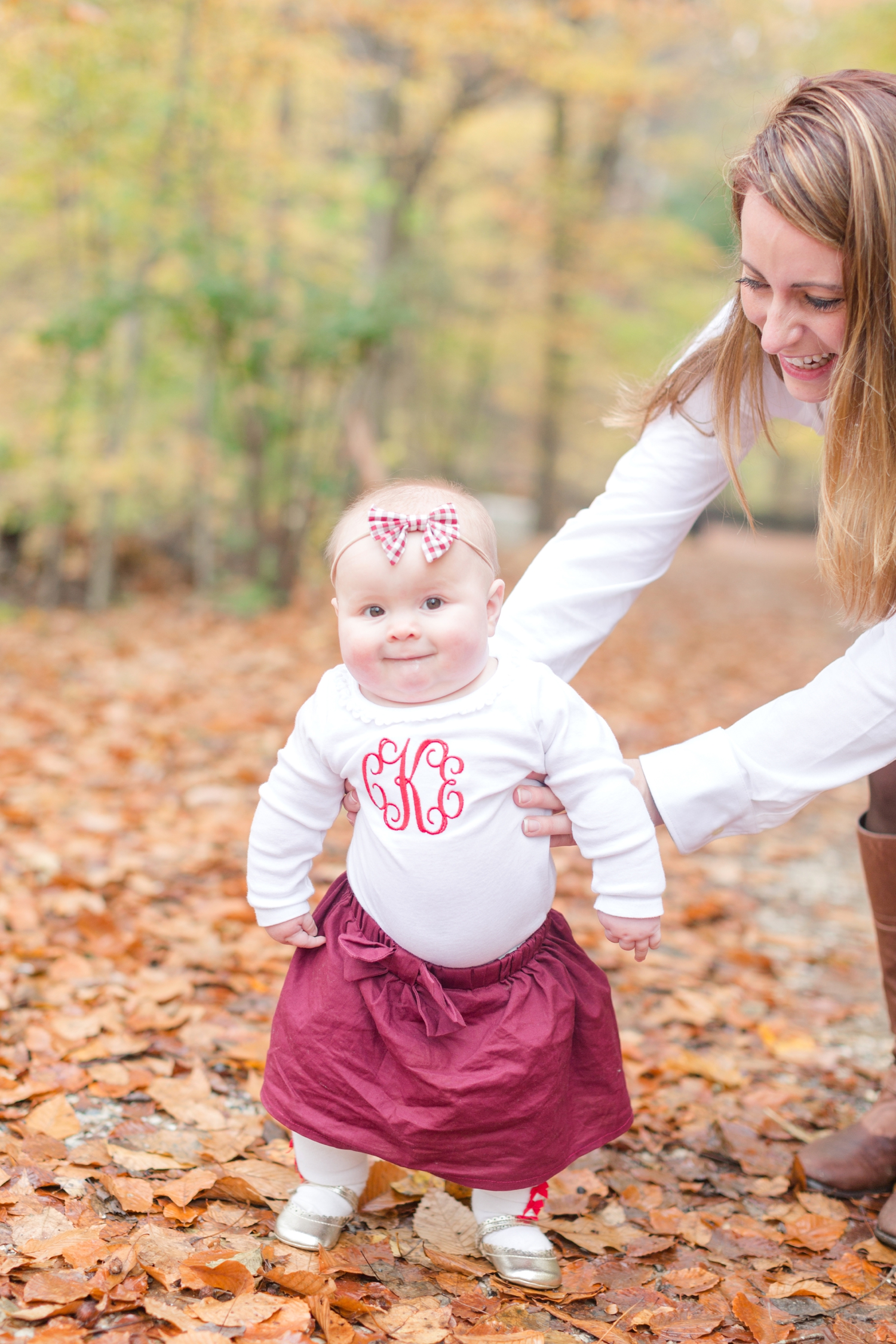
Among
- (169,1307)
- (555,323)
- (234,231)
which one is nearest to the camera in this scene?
(169,1307)

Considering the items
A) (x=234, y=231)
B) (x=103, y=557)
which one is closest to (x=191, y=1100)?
(x=103, y=557)

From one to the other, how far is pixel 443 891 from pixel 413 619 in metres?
0.45

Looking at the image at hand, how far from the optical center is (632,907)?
188 centimetres

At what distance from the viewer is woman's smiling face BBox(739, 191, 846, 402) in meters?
1.89

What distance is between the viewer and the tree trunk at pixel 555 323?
1612cm

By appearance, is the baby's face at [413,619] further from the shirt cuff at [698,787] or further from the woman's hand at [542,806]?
the shirt cuff at [698,787]

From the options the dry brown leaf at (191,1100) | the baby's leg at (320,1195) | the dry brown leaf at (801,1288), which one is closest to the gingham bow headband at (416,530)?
the baby's leg at (320,1195)

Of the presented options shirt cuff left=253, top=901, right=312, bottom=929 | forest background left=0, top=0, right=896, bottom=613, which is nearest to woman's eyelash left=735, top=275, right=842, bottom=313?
shirt cuff left=253, top=901, right=312, bottom=929

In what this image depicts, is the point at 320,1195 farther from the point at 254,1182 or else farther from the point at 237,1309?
the point at 237,1309

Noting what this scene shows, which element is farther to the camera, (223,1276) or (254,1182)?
(254,1182)

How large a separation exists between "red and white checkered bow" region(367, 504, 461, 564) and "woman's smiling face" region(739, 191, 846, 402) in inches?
26.1

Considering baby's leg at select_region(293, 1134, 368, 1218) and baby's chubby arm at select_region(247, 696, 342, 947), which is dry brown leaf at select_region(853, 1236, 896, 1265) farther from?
baby's chubby arm at select_region(247, 696, 342, 947)

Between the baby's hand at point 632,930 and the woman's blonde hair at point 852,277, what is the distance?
695 mm

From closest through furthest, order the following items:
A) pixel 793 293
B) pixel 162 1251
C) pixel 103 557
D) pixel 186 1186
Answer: pixel 162 1251 < pixel 793 293 < pixel 186 1186 < pixel 103 557
